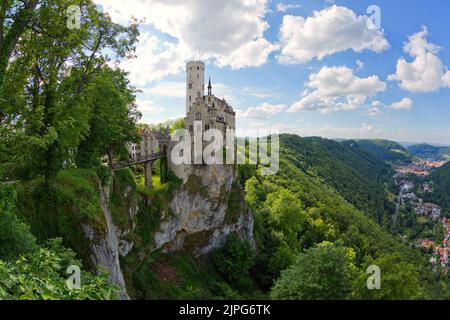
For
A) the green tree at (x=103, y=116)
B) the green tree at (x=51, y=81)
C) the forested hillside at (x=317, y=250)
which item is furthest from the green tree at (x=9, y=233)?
the forested hillside at (x=317, y=250)

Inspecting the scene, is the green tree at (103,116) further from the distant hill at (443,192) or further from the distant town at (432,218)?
the distant hill at (443,192)

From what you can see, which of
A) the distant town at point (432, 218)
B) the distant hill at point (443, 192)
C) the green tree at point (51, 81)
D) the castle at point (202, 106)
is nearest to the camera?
the green tree at point (51, 81)

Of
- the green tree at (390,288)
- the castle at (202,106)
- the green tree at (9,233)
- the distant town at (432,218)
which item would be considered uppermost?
the castle at (202,106)

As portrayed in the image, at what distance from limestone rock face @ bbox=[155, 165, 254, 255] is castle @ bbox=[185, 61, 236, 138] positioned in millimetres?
6413

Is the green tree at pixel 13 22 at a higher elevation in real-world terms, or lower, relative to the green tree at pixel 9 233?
higher

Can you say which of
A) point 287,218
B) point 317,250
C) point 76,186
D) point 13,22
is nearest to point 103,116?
point 76,186

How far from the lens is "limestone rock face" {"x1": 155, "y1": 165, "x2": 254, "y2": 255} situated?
1474 inches

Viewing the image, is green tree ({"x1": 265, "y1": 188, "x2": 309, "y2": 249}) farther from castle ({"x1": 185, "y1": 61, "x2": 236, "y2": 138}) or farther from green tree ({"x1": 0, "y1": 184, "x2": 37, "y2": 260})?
green tree ({"x1": 0, "y1": 184, "x2": 37, "y2": 260})

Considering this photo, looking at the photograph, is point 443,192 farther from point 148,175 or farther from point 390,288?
point 148,175

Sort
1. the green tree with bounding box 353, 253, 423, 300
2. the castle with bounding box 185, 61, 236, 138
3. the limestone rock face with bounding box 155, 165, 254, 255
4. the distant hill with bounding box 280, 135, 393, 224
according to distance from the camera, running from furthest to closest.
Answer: the distant hill with bounding box 280, 135, 393, 224
the castle with bounding box 185, 61, 236, 138
the limestone rock face with bounding box 155, 165, 254, 255
the green tree with bounding box 353, 253, 423, 300

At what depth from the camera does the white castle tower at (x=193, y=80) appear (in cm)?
5247

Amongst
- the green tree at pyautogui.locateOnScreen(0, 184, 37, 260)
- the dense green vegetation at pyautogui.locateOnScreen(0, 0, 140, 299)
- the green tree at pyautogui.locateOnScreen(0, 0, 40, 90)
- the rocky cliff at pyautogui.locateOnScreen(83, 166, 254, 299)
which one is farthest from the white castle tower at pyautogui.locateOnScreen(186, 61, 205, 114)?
the green tree at pyautogui.locateOnScreen(0, 184, 37, 260)
